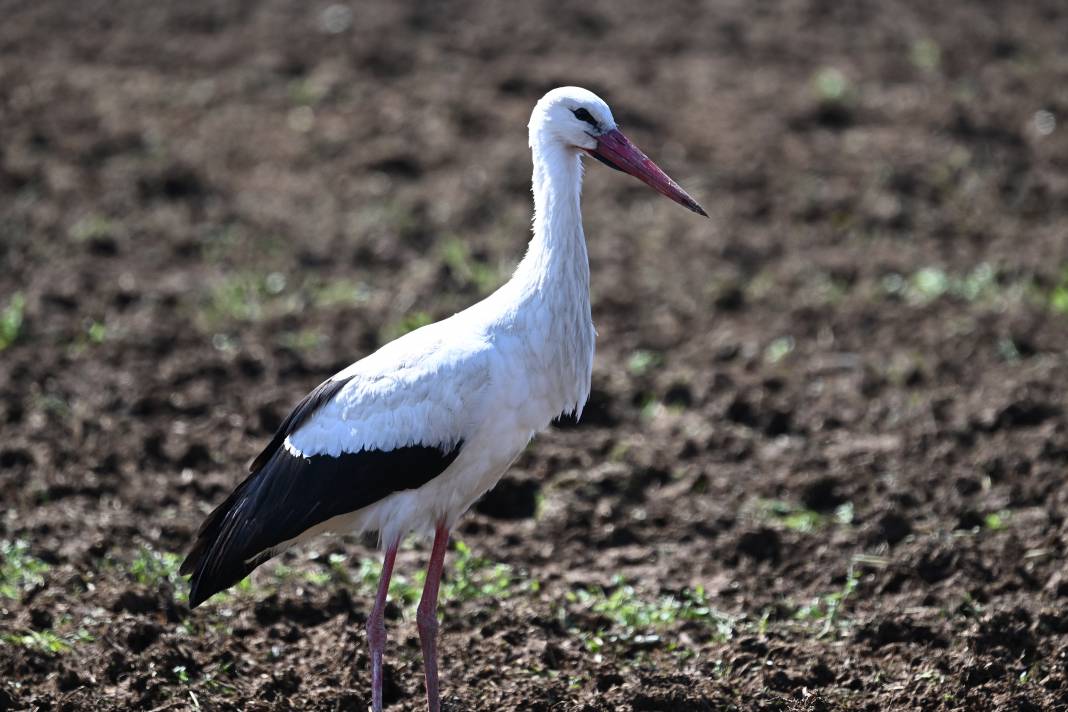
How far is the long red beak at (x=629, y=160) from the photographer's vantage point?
18.5 feet

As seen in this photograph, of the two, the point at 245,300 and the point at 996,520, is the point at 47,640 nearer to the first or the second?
the point at 245,300

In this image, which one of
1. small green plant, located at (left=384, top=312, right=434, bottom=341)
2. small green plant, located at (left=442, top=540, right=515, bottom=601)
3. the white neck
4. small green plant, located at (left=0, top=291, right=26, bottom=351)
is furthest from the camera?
small green plant, located at (left=0, top=291, right=26, bottom=351)

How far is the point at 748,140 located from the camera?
11422mm

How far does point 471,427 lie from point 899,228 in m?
5.76

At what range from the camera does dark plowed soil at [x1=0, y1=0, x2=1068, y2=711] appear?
5855 millimetres

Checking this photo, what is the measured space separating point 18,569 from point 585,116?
3.22 metres

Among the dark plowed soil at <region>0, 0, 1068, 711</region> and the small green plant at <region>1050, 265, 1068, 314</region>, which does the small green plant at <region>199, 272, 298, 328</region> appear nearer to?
the dark plowed soil at <region>0, 0, 1068, 711</region>

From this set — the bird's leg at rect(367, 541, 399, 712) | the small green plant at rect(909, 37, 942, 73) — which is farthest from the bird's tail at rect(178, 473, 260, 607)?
the small green plant at rect(909, 37, 942, 73)

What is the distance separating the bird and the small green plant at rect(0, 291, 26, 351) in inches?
136

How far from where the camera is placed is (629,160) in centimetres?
568

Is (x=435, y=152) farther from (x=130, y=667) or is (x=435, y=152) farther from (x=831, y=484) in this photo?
(x=130, y=667)

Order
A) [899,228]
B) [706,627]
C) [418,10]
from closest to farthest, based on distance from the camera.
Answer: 1. [706,627]
2. [899,228]
3. [418,10]

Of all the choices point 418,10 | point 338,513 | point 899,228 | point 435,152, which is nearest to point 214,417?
point 338,513

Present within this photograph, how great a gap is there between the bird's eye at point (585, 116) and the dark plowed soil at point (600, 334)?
2136 mm
